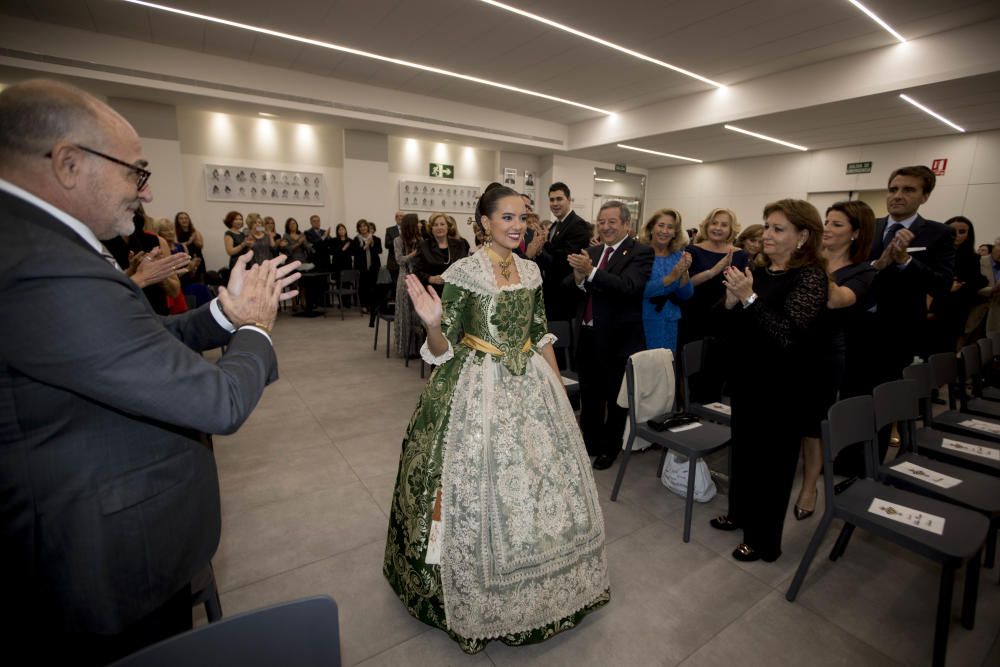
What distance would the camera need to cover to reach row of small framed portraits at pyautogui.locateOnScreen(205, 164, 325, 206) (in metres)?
8.30

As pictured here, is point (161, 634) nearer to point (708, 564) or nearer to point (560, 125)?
point (708, 564)

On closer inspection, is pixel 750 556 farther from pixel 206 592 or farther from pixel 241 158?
pixel 241 158

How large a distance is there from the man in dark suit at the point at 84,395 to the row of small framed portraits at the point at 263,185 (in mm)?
8824

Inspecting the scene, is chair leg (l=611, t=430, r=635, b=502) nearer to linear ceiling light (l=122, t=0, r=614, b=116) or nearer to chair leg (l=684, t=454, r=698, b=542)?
chair leg (l=684, t=454, r=698, b=542)

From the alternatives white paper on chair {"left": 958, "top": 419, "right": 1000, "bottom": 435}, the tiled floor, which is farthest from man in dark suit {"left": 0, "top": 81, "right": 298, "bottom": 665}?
white paper on chair {"left": 958, "top": 419, "right": 1000, "bottom": 435}

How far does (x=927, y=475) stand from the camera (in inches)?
83.2

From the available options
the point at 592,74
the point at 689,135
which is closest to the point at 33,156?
the point at 592,74

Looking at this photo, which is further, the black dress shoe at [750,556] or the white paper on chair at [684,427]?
the white paper on chair at [684,427]

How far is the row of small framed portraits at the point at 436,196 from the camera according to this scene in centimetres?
1015

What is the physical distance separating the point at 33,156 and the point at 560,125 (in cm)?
1086

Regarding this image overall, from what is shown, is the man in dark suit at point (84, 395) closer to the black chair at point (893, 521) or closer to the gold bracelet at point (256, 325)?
the gold bracelet at point (256, 325)

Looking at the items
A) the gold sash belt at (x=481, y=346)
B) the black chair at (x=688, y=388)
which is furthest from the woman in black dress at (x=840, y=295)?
the gold sash belt at (x=481, y=346)

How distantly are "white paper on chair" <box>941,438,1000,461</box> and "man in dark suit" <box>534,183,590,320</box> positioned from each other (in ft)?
8.48

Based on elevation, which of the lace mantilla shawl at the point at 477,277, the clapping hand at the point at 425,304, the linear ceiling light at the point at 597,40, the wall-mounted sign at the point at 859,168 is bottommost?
the clapping hand at the point at 425,304
